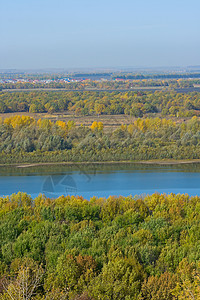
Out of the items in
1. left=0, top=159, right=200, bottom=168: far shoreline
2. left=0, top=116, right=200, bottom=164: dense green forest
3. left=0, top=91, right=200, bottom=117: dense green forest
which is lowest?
left=0, top=159, right=200, bottom=168: far shoreline

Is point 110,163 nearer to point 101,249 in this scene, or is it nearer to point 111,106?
point 111,106

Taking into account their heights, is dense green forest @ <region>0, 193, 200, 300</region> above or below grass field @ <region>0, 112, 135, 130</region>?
below

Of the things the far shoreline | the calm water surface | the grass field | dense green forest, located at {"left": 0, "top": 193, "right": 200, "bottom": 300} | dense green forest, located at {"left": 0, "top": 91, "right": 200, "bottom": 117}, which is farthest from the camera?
dense green forest, located at {"left": 0, "top": 91, "right": 200, "bottom": 117}

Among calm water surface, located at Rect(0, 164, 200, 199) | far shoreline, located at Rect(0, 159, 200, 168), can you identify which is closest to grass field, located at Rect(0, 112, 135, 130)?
far shoreline, located at Rect(0, 159, 200, 168)

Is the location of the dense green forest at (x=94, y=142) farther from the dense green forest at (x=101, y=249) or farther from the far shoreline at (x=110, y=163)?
the dense green forest at (x=101, y=249)

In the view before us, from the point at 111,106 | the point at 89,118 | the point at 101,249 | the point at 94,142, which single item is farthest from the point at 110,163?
the point at 101,249

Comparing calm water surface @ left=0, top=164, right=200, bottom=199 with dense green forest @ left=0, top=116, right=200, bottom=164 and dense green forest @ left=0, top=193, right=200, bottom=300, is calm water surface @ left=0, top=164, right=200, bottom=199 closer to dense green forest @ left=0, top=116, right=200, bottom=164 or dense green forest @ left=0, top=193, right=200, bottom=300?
dense green forest @ left=0, top=116, right=200, bottom=164

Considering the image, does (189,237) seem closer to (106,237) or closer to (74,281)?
(106,237)
